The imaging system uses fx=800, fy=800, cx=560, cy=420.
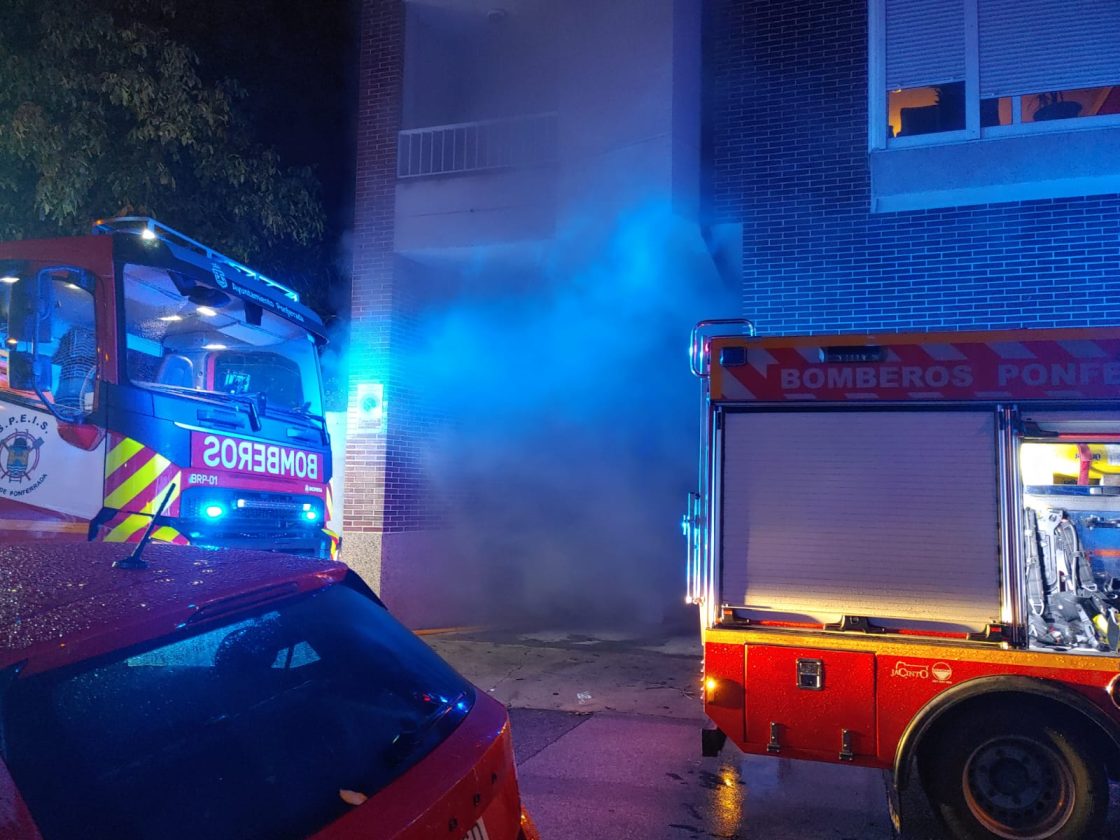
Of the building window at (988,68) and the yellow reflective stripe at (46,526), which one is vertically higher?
the building window at (988,68)

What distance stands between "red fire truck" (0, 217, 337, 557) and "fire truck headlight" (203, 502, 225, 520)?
0.01 meters

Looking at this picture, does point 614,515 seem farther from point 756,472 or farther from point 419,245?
point 756,472

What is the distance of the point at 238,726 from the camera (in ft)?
6.62

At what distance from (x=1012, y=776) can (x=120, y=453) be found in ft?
18.2

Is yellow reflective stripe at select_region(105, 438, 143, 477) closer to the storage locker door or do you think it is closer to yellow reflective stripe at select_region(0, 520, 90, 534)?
yellow reflective stripe at select_region(0, 520, 90, 534)

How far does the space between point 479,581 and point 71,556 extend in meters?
9.02

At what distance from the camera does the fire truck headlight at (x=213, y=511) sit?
5.70 m

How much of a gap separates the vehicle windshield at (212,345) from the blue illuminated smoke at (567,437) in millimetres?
2951

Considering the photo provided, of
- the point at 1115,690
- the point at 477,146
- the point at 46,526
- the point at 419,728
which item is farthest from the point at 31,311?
the point at 1115,690

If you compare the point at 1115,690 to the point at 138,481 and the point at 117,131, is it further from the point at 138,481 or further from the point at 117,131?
the point at 117,131

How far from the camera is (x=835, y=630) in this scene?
425cm

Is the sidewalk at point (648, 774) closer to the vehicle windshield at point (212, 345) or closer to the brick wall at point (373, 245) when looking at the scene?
the brick wall at point (373, 245)

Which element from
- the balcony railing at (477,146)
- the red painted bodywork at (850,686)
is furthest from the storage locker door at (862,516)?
the balcony railing at (477,146)

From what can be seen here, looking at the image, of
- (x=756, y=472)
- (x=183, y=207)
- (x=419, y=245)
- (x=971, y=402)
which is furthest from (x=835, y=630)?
(x=183, y=207)
